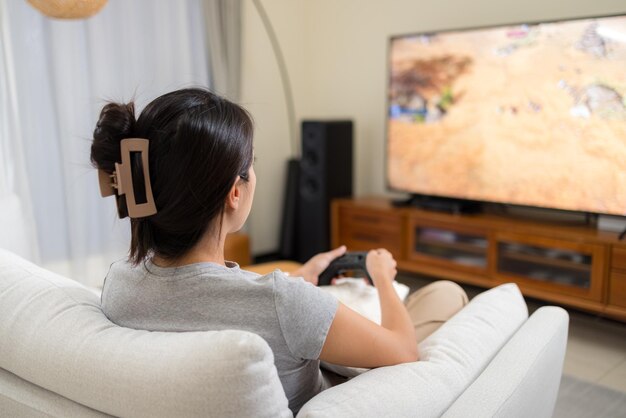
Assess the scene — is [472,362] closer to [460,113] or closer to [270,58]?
→ [460,113]

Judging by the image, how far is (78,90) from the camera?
12.3ft

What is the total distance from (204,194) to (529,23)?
2898 millimetres

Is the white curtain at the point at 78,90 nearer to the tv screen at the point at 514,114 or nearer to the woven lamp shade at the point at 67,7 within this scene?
the woven lamp shade at the point at 67,7

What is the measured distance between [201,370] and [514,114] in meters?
3.09

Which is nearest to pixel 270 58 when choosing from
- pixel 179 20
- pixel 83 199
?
pixel 179 20

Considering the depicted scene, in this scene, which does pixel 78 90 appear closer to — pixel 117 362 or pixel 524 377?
pixel 117 362

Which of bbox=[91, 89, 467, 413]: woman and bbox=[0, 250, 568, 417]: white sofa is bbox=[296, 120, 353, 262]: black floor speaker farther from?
bbox=[91, 89, 467, 413]: woman

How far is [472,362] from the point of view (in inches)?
51.1

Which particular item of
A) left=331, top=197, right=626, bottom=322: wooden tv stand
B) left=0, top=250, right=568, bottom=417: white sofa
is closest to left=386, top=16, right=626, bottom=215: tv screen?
left=331, top=197, right=626, bottom=322: wooden tv stand

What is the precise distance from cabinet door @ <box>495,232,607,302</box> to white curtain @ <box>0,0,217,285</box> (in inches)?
88.4

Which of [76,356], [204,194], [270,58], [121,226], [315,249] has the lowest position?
[315,249]

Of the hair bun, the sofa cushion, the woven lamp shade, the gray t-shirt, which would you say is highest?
the woven lamp shade

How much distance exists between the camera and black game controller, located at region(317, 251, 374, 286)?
1.82m

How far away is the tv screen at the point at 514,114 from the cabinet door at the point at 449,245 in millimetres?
229
